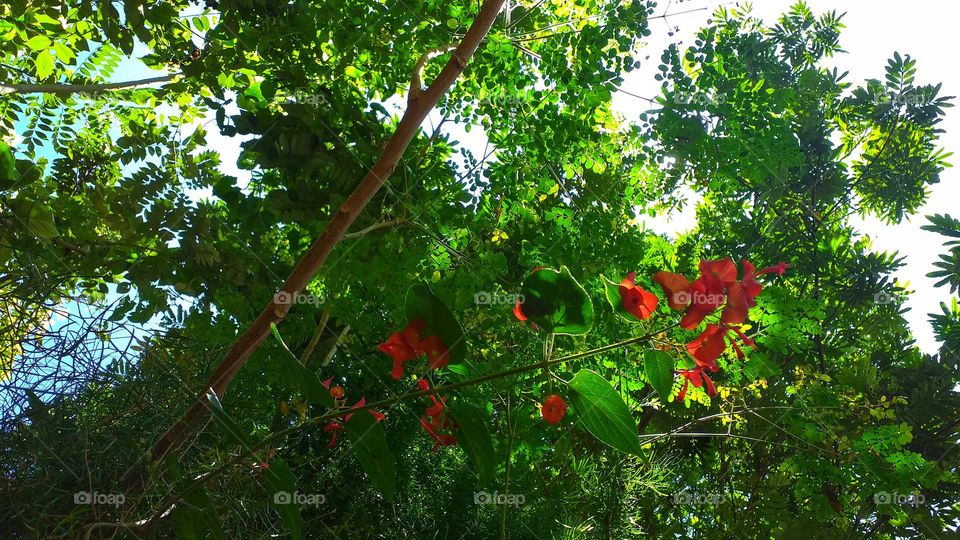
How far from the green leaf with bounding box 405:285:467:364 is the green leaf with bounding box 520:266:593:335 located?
0.05 metres

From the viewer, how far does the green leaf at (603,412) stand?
1.35 ft

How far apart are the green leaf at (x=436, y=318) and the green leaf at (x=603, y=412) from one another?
3.0 inches

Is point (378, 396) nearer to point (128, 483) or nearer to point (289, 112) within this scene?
point (289, 112)

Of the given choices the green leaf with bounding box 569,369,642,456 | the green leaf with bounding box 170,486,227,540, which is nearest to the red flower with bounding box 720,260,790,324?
the green leaf with bounding box 569,369,642,456

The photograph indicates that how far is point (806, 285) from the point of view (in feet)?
5.65

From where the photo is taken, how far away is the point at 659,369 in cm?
47

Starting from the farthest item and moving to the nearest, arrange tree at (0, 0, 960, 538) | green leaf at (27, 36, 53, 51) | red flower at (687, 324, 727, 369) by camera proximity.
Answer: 1. green leaf at (27, 36, 53, 51)
2. tree at (0, 0, 960, 538)
3. red flower at (687, 324, 727, 369)

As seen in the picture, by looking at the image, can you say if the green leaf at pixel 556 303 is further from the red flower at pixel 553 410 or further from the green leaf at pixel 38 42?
the green leaf at pixel 38 42

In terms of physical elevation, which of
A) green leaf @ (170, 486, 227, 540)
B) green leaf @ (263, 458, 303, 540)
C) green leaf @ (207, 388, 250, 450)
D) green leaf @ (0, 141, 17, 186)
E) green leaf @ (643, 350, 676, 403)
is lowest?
green leaf @ (170, 486, 227, 540)

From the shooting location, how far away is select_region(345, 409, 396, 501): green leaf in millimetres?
415

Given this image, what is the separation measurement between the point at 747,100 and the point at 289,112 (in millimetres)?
745

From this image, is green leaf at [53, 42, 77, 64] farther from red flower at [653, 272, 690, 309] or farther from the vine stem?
red flower at [653, 272, 690, 309]

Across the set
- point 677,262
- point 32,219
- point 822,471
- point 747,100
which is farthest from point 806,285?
point 32,219

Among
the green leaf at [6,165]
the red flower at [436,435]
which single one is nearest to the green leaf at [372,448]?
the red flower at [436,435]
